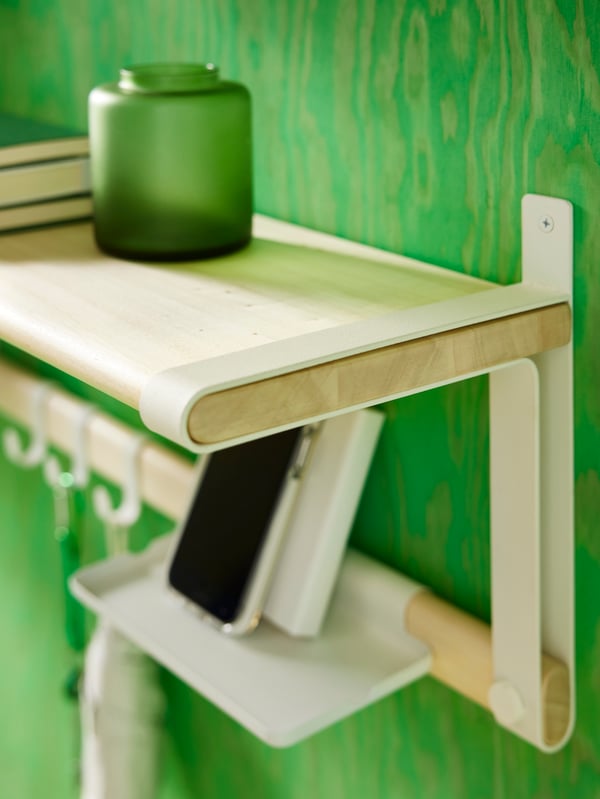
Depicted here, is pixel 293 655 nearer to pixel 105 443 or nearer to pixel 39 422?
pixel 105 443

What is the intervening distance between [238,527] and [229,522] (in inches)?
0.5

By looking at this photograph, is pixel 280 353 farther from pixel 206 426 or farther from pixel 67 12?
pixel 67 12

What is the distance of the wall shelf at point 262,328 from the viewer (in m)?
0.57

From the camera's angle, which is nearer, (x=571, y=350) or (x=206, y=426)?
(x=206, y=426)

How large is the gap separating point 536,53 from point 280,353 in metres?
0.23

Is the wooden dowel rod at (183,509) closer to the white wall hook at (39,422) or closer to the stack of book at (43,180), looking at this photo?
the white wall hook at (39,422)

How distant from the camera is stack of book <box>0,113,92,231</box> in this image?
876 millimetres

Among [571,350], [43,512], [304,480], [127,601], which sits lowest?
[43,512]

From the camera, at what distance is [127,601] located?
0.93m

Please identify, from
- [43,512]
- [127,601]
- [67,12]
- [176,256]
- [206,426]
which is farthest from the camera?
[43,512]

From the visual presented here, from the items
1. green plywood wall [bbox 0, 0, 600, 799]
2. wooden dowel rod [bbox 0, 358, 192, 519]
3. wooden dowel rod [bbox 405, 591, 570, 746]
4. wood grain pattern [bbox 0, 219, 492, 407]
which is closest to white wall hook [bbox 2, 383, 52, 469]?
wooden dowel rod [bbox 0, 358, 192, 519]

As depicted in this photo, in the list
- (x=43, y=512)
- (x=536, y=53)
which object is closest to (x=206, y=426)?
(x=536, y=53)

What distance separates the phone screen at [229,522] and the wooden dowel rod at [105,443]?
7cm

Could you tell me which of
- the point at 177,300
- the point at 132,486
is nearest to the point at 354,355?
the point at 177,300
